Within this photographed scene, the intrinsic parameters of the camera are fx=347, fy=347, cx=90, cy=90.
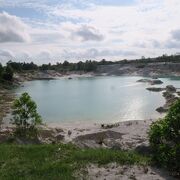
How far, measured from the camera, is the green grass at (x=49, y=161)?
42.1 ft

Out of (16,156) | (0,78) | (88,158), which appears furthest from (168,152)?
(0,78)

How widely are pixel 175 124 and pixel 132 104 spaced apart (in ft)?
181

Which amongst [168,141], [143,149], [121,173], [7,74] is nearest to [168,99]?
[143,149]

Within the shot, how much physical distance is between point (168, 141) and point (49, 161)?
4930mm

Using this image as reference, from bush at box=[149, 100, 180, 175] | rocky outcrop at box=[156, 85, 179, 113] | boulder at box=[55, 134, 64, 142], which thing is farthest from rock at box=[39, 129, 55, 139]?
bush at box=[149, 100, 180, 175]

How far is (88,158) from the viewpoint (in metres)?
14.4

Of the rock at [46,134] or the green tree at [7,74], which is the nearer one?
the rock at [46,134]

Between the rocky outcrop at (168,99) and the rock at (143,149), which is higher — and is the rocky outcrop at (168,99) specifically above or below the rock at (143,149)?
below

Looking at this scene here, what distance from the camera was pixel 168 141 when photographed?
1412 centimetres

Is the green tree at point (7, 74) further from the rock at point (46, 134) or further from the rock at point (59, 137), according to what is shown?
the rock at point (59, 137)

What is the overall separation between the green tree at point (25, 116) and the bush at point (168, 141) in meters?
16.6

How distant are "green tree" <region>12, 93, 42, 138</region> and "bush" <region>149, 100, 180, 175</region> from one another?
1655cm

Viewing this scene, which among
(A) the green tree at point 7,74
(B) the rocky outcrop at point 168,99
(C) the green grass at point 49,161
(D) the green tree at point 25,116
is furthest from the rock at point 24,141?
(A) the green tree at point 7,74

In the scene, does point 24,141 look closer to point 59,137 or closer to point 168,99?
point 59,137
